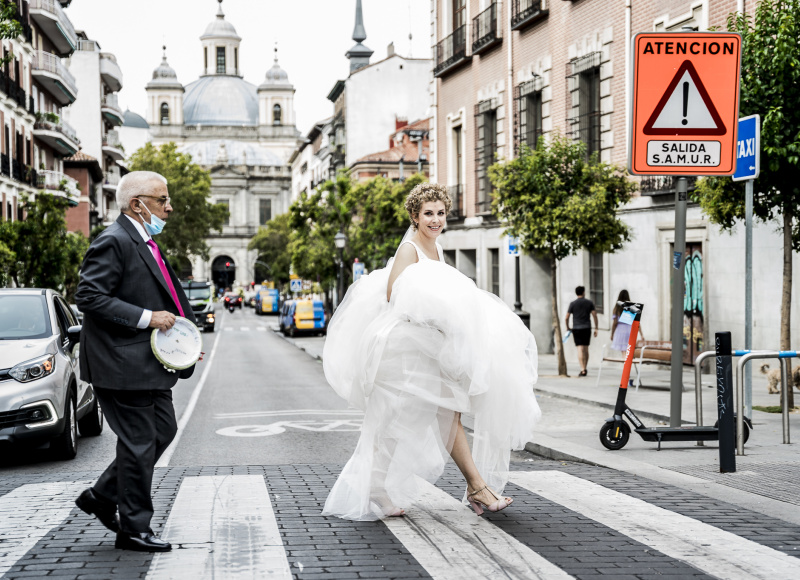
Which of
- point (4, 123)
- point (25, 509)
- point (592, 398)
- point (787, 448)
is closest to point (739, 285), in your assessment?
point (592, 398)

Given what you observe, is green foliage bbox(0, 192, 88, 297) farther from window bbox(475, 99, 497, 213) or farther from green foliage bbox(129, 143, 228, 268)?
green foliage bbox(129, 143, 228, 268)

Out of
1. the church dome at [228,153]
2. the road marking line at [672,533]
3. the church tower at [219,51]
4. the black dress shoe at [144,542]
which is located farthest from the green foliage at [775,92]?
the church tower at [219,51]

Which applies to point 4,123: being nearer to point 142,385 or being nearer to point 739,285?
point 739,285

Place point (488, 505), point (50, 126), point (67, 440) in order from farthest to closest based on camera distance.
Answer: point (50, 126) → point (67, 440) → point (488, 505)

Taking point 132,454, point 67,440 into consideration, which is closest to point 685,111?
point 132,454

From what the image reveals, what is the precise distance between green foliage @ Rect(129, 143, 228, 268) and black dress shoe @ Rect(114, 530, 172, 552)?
81.5 metres

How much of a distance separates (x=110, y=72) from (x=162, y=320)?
72982 mm

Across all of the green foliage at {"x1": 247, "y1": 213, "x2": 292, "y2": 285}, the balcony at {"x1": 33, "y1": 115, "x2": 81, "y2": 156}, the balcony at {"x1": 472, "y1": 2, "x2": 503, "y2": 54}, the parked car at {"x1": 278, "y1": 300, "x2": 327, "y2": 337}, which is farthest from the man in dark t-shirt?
the green foliage at {"x1": 247, "y1": 213, "x2": 292, "y2": 285}

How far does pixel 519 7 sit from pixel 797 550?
2409cm

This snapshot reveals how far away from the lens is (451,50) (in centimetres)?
3359

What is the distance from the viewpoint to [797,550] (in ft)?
17.7

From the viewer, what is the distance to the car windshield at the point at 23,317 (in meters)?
9.81

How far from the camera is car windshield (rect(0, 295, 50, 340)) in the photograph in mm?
9812

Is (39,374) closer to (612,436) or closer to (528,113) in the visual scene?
(612,436)
